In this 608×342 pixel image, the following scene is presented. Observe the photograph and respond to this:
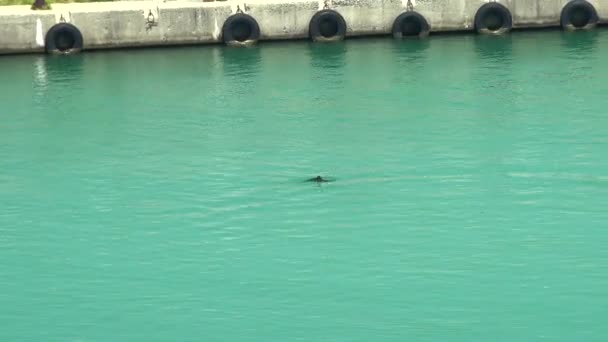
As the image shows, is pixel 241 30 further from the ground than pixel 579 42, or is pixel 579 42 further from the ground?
pixel 241 30

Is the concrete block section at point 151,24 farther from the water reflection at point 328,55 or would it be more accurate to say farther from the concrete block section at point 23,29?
the water reflection at point 328,55

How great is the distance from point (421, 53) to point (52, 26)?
11.3 m

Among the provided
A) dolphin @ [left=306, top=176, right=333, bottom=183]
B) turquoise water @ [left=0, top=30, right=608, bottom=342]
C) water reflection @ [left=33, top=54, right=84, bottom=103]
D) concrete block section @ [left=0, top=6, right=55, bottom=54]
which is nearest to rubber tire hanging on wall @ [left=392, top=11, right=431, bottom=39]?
turquoise water @ [left=0, top=30, right=608, bottom=342]

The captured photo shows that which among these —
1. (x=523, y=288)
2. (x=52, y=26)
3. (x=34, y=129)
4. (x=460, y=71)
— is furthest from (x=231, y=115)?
(x=523, y=288)

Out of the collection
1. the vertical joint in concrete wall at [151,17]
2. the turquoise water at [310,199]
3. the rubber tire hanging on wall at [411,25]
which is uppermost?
the vertical joint in concrete wall at [151,17]

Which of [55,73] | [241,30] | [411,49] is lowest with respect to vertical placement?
[55,73]

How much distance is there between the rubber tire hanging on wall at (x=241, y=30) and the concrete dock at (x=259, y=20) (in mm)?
31

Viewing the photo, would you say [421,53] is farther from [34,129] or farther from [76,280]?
[76,280]

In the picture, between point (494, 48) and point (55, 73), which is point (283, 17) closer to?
point (494, 48)

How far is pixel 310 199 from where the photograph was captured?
25562 mm

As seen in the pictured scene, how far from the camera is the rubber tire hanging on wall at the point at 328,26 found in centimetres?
4141

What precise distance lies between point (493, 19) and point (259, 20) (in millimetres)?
7369

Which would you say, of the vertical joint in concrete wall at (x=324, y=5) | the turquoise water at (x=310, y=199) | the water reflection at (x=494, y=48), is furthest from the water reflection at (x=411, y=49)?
the vertical joint in concrete wall at (x=324, y=5)

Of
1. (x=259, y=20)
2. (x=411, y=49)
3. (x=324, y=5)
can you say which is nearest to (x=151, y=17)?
(x=259, y=20)
